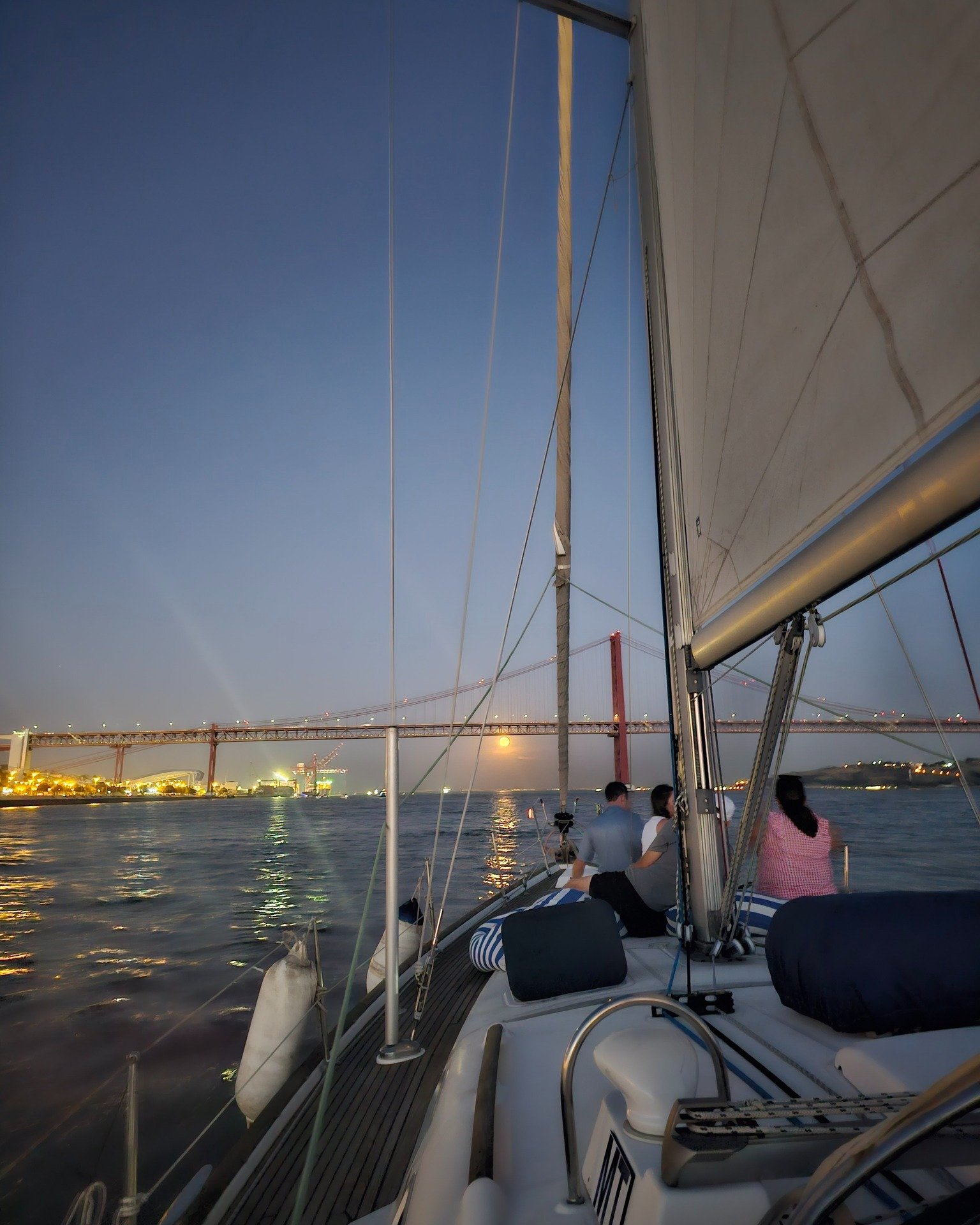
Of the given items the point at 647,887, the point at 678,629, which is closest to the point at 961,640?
the point at 678,629

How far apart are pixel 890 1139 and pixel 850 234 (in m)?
1.42

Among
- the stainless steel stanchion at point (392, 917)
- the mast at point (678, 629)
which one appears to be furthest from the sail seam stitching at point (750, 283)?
the stainless steel stanchion at point (392, 917)

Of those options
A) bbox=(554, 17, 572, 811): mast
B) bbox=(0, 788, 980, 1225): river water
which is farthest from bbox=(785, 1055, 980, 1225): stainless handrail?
bbox=(554, 17, 572, 811): mast

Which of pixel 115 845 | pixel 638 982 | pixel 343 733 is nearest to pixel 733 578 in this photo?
pixel 638 982

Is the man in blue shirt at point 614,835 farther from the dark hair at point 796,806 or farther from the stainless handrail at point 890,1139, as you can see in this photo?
the stainless handrail at point 890,1139

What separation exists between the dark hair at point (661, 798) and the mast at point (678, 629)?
103 cm

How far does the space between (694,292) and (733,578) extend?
3.22ft

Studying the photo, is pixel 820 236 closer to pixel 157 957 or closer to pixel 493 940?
pixel 493 940

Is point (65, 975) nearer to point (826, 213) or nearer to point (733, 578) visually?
point (733, 578)

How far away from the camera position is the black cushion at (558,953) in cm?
240

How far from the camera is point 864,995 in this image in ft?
5.10

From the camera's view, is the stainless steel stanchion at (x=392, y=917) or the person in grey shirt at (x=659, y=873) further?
the person in grey shirt at (x=659, y=873)

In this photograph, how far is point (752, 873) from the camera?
2.81 m

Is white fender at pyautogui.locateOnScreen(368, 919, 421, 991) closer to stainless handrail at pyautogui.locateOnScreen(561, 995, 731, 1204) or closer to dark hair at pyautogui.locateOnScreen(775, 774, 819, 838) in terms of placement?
dark hair at pyautogui.locateOnScreen(775, 774, 819, 838)
